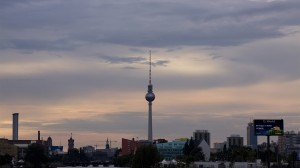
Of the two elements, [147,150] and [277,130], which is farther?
[147,150]

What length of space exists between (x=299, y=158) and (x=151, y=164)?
159ft

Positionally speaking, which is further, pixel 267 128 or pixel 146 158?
pixel 146 158

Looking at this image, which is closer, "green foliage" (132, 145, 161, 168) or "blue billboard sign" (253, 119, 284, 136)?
"blue billboard sign" (253, 119, 284, 136)

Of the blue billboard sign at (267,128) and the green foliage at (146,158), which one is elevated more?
the blue billboard sign at (267,128)

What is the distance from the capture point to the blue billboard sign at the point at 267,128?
426ft

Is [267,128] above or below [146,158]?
above

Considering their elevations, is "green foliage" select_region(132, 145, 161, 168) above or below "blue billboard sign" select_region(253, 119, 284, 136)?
below

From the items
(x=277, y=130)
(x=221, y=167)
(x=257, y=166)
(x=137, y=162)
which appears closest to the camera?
(x=277, y=130)

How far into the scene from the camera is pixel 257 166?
154875 mm

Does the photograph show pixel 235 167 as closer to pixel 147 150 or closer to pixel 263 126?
pixel 147 150

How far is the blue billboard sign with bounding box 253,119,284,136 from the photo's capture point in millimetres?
129750

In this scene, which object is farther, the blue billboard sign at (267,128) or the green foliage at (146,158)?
the green foliage at (146,158)

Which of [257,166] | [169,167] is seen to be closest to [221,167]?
[257,166]

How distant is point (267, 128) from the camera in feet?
428
